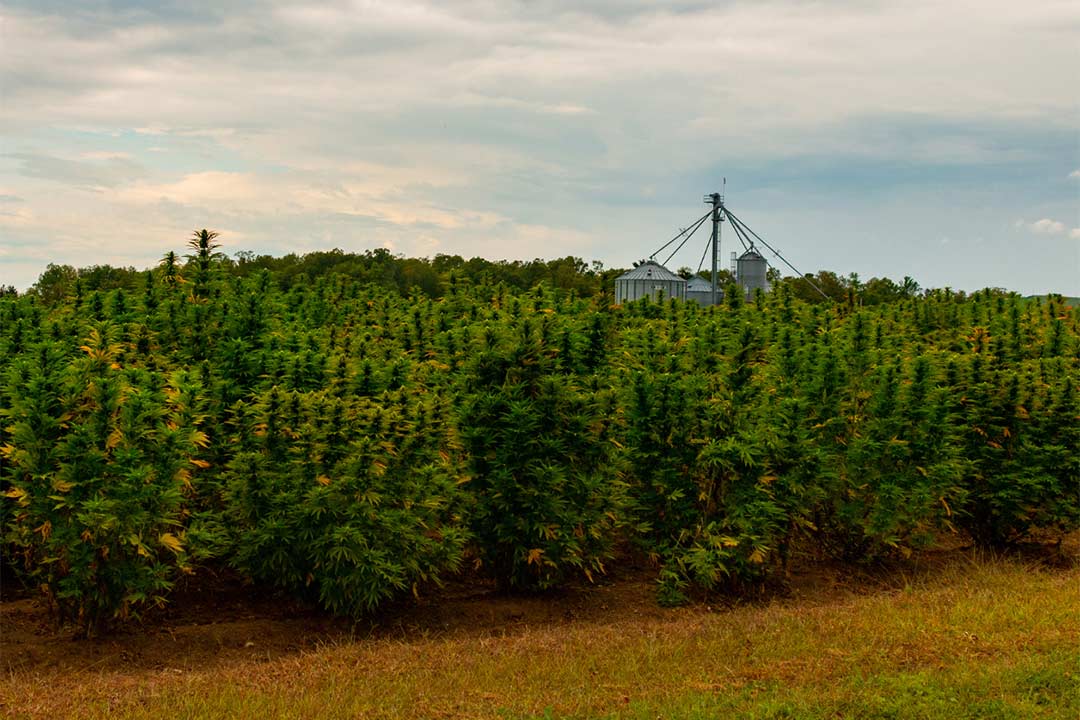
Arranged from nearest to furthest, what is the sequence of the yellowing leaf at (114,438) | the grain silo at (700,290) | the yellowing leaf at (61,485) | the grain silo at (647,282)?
the yellowing leaf at (61,485) → the yellowing leaf at (114,438) → the grain silo at (700,290) → the grain silo at (647,282)

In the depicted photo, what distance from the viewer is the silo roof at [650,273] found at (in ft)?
150

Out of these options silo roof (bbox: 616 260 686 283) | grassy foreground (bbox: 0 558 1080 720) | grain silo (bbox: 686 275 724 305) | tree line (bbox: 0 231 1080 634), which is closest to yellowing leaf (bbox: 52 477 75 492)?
tree line (bbox: 0 231 1080 634)

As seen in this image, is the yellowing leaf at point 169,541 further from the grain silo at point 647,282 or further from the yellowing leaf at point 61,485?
the grain silo at point 647,282

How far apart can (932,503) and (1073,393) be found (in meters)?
2.65

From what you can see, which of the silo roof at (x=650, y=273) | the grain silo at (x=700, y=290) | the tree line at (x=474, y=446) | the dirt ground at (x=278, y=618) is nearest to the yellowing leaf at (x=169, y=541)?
the tree line at (x=474, y=446)

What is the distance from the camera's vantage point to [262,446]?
27.8 ft

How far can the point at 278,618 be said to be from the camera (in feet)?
28.9

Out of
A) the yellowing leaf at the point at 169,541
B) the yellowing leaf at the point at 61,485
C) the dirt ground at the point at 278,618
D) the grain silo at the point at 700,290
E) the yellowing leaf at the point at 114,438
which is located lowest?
the dirt ground at the point at 278,618

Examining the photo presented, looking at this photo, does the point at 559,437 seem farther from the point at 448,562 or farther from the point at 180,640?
the point at 180,640

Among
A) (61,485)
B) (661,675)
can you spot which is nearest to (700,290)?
(661,675)

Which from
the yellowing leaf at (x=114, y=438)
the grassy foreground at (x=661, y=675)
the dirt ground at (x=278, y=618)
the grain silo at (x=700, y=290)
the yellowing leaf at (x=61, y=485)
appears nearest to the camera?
the grassy foreground at (x=661, y=675)

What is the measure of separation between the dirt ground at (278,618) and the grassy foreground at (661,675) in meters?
0.25

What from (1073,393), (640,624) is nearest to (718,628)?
(640,624)

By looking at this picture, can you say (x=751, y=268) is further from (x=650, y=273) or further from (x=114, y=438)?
(x=114, y=438)
